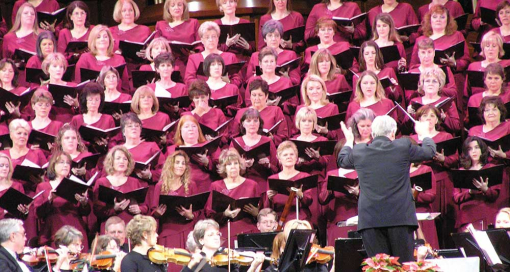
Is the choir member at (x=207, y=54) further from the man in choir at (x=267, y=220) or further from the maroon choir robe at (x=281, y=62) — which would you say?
the man in choir at (x=267, y=220)

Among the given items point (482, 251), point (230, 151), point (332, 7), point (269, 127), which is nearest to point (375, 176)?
point (482, 251)

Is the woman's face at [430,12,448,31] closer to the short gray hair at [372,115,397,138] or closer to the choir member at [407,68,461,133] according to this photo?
the choir member at [407,68,461,133]

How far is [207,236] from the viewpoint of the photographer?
15.7 ft

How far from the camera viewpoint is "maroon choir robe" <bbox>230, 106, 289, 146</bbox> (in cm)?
663

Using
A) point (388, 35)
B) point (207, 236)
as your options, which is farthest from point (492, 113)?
point (207, 236)

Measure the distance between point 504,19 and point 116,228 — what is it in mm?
3588

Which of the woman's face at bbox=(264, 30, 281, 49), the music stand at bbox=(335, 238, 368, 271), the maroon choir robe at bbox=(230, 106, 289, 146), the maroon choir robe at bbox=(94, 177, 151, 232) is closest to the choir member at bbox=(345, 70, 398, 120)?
the maroon choir robe at bbox=(230, 106, 289, 146)

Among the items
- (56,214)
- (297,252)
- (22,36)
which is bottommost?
(56,214)

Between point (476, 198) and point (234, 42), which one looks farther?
point (234, 42)

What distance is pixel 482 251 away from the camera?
4.73 meters

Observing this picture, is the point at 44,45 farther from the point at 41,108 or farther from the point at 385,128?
the point at 385,128

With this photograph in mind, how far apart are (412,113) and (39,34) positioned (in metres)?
3.05

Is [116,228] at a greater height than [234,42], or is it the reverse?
[234,42]

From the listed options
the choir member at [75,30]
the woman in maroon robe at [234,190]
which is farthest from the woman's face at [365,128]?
the choir member at [75,30]
